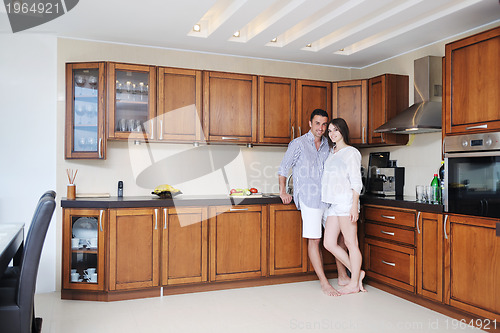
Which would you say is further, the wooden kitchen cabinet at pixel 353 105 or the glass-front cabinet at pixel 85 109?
the wooden kitchen cabinet at pixel 353 105

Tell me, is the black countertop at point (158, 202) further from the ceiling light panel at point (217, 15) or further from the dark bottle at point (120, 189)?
the ceiling light panel at point (217, 15)

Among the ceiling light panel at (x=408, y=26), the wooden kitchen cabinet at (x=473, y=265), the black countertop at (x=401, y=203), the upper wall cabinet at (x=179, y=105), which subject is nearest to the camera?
the wooden kitchen cabinet at (x=473, y=265)

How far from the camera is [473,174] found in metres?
3.22

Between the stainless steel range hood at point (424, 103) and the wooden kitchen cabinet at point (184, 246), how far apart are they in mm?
2070

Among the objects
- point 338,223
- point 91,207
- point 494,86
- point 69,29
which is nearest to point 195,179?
point 91,207

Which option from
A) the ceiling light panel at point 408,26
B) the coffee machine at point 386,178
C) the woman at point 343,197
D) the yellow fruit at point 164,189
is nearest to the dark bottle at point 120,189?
the yellow fruit at point 164,189

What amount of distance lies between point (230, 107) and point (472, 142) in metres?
2.36

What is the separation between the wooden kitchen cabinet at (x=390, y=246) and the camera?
3836 millimetres

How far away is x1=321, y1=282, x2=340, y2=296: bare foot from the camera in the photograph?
405cm

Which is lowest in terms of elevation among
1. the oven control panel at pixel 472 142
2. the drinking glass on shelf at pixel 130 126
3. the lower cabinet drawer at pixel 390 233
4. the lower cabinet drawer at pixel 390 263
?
the lower cabinet drawer at pixel 390 263

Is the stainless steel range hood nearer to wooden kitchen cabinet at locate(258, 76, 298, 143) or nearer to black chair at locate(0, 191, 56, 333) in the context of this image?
wooden kitchen cabinet at locate(258, 76, 298, 143)

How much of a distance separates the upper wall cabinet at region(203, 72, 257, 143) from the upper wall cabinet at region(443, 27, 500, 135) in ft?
6.44

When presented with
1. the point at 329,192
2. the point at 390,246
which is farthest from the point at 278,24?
the point at 390,246

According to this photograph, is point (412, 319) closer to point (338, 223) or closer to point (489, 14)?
point (338, 223)
